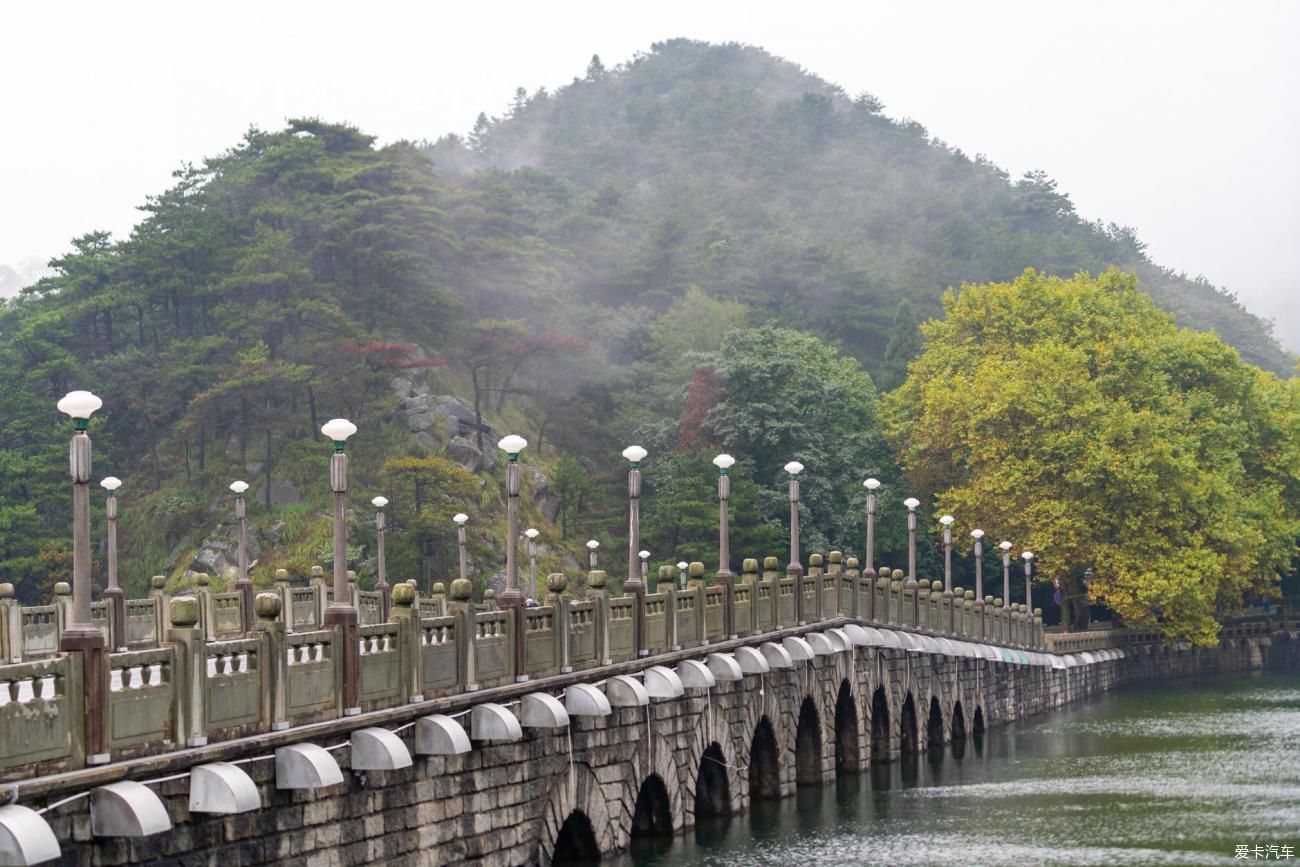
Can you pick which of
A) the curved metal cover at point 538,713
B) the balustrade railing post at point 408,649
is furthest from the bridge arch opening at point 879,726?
the balustrade railing post at point 408,649

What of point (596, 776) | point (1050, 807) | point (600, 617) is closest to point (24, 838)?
point (596, 776)

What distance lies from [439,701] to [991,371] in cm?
5064

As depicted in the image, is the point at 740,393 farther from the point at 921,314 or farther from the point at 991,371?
the point at 921,314

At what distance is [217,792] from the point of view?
17047 millimetres

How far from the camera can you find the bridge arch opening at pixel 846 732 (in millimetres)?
42375

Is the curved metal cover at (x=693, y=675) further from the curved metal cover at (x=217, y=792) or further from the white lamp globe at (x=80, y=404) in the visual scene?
the white lamp globe at (x=80, y=404)

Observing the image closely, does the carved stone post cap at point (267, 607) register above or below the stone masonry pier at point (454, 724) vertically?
above

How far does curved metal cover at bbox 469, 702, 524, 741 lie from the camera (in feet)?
75.8

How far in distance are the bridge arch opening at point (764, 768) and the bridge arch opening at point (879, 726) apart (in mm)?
7634

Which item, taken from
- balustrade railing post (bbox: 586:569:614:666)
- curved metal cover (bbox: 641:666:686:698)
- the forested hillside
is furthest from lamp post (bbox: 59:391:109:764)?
the forested hillside

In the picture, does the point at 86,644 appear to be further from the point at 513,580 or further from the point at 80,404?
the point at 513,580

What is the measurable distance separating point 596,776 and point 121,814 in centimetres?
1207

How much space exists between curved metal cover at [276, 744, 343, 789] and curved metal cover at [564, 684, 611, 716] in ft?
25.1

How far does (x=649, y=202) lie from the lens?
122500mm
